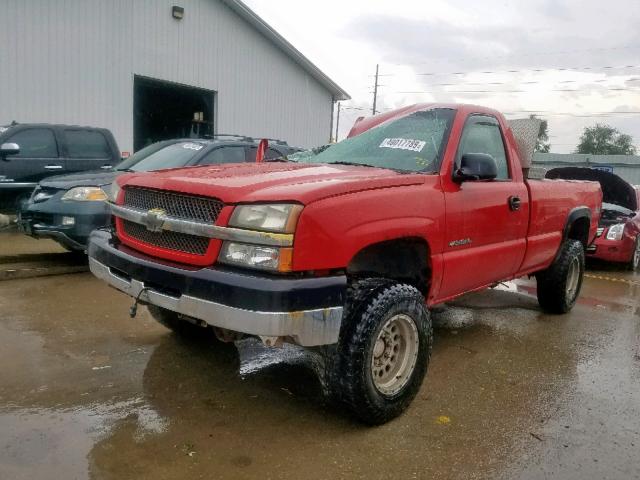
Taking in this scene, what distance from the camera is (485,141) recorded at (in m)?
4.52

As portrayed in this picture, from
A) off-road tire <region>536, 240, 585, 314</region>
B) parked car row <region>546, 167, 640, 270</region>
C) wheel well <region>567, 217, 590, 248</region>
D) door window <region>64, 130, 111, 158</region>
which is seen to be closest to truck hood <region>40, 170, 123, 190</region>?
door window <region>64, 130, 111, 158</region>

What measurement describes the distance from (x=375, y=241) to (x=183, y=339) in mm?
2178

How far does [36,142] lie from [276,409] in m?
7.37

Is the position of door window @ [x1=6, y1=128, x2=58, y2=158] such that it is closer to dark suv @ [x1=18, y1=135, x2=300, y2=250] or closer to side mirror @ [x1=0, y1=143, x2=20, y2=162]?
side mirror @ [x1=0, y1=143, x2=20, y2=162]

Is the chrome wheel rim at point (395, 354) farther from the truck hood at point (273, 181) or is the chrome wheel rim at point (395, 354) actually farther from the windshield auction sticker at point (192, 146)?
the windshield auction sticker at point (192, 146)

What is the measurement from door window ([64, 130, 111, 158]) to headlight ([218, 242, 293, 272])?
287 inches

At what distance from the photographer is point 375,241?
125 inches

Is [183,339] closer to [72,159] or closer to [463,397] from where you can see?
[463,397]

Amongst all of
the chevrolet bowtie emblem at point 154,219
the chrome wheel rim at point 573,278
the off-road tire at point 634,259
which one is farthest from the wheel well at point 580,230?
the chevrolet bowtie emblem at point 154,219

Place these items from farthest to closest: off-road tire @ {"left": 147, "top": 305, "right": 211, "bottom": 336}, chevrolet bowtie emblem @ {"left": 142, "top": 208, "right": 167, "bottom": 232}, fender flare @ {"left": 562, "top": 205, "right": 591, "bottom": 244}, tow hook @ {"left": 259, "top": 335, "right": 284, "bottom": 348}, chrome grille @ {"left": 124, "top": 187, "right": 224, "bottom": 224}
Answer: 1. fender flare @ {"left": 562, "top": 205, "right": 591, "bottom": 244}
2. off-road tire @ {"left": 147, "top": 305, "right": 211, "bottom": 336}
3. chevrolet bowtie emblem @ {"left": 142, "top": 208, "right": 167, "bottom": 232}
4. chrome grille @ {"left": 124, "top": 187, "right": 224, "bottom": 224}
5. tow hook @ {"left": 259, "top": 335, "right": 284, "bottom": 348}

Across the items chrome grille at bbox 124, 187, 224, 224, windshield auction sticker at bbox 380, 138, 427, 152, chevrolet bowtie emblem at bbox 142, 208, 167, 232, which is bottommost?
chevrolet bowtie emblem at bbox 142, 208, 167, 232

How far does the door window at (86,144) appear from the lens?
921 cm

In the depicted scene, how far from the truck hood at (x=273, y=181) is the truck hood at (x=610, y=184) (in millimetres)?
6721

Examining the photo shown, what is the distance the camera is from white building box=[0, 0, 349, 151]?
11.8 m
